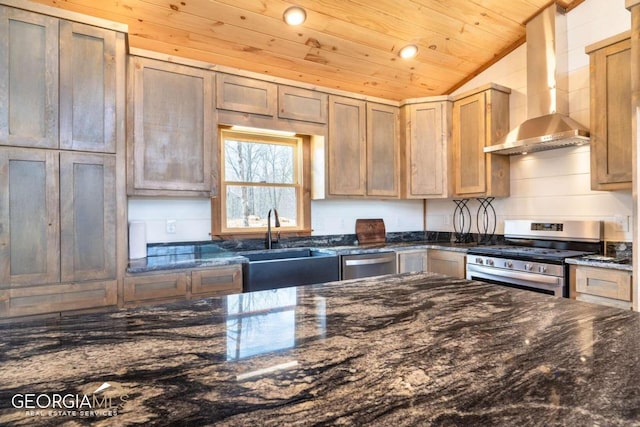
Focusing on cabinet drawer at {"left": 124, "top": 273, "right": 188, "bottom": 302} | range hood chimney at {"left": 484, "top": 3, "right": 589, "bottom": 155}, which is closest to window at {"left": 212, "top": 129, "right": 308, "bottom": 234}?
cabinet drawer at {"left": 124, "top": 273, "right": 188, "bottom": 302}

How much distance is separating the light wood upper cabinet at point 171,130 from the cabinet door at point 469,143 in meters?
2.36

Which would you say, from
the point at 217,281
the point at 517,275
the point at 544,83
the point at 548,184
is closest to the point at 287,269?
the point at 217,281

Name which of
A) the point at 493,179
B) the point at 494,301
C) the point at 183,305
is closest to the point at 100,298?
the point at 183,305

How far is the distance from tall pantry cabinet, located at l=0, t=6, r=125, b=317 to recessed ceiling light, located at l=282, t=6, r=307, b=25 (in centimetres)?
114

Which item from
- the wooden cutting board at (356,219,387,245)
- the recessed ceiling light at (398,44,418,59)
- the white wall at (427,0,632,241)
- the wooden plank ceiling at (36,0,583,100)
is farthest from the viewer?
the wooden cutting board at (356,219,387,245)

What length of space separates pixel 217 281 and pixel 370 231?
6.30ft

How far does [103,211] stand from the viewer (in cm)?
215

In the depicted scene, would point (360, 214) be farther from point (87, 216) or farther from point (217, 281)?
point (87, 216)

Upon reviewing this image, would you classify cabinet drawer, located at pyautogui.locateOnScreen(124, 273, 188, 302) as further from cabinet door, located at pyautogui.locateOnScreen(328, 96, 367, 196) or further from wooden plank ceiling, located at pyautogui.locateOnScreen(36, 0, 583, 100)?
wooden plank ceiling, located at pyautogui.locateOnScreen(36, 0, 583, 100)

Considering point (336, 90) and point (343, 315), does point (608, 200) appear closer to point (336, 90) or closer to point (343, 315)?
point (336, 90)

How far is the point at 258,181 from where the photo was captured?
10.9ft

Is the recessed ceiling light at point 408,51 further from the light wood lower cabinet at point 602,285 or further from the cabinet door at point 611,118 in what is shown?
the light wood lower cabinet at point 602,285

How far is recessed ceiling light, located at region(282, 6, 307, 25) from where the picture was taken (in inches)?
99.6

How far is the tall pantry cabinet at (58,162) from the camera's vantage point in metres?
1.94
